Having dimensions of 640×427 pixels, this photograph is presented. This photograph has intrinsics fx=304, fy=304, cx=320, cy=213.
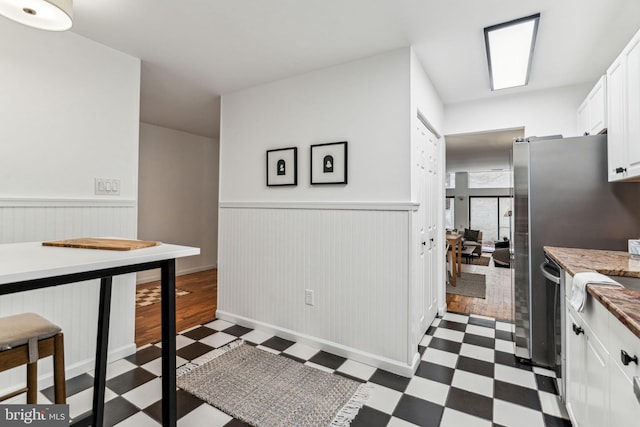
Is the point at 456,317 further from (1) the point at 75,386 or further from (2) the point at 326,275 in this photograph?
(1) the point at 75,386

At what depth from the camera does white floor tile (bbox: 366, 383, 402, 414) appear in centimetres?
176

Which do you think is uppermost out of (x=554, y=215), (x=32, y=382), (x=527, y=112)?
(x=527, y=112)

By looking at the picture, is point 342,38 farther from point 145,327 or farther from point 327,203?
point 145,327

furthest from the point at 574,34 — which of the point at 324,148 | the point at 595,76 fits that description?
the point at 324,148

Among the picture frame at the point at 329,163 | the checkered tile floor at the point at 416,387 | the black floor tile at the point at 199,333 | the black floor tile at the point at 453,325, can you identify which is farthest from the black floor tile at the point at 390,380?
the black floor tile at the point at 199,333

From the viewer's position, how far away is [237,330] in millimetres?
2834

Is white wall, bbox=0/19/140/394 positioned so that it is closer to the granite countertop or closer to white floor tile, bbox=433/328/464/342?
white floor tile, bbox=433/328/464/342

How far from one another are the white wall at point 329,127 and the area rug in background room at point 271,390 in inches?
50.9

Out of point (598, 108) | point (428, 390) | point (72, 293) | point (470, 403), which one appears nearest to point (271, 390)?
point (428, 390)

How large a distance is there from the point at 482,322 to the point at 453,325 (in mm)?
336

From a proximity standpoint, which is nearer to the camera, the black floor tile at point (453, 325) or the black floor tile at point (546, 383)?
the black floor tile at point (546, 383)

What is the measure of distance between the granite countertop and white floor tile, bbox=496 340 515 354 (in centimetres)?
94

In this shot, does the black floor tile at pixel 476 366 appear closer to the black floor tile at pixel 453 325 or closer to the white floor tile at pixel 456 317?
the black floor tile at pixel 453 325

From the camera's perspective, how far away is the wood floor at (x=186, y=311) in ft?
9.10
